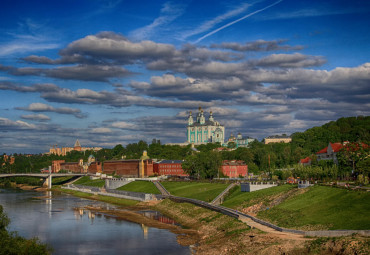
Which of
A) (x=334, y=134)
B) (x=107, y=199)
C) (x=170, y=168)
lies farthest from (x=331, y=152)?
(x=170, y=168)

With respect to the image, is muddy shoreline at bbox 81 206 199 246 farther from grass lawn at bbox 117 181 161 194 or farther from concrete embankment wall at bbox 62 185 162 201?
grass lawn at bbox 117 181 161 194

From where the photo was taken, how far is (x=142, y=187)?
128 m

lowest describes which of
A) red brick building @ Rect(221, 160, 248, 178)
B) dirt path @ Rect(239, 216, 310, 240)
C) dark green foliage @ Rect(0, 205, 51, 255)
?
dirt path @ Rect(239, 216, 310, 240)

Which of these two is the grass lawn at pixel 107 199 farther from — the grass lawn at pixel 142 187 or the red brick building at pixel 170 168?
the red brick building at pixel 170 168

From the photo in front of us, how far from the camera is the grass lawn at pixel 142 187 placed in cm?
11844

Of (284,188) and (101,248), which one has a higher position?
(284,188)

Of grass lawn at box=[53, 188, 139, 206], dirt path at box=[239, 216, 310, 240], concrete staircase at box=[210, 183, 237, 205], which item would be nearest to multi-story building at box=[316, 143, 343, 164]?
concrete staircase at box=[210, 183, 237, 205]

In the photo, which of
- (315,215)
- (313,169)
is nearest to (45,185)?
(313,169)

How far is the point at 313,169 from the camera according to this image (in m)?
86.8

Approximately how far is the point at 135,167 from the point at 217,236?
405 ft

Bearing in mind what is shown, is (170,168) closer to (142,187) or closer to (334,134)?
(142,187)

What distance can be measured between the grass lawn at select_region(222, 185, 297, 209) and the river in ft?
37.3

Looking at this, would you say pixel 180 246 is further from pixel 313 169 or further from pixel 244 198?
pixel 313 169

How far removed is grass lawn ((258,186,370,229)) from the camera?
45.1 m
